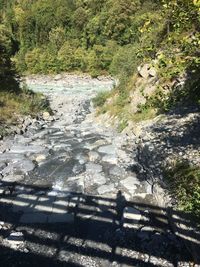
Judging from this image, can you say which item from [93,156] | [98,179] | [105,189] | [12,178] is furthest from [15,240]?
[93,156]

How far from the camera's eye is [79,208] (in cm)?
720

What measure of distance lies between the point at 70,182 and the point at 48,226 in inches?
78.8

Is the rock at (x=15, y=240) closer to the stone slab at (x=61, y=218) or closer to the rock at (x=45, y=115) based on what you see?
the stone slab at (x=61, y=218)

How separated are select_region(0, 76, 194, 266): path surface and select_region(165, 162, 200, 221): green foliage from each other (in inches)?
19.8

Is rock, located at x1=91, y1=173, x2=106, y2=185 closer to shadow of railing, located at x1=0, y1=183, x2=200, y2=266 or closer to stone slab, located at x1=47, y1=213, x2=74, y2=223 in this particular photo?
shadow of railing, located at x1=0, y1=183, x2=200, y2=266

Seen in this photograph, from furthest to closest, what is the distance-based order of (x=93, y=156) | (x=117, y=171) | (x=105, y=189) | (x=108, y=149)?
1. (x=108, y=149)
2. (x=93, y=156)
3. (x=117, y=171)
4. (x=105, y=189)

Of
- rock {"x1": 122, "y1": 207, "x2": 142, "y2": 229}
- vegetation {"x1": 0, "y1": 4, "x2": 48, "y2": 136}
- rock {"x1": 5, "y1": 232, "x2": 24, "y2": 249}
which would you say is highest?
rock {"x1": 5, "y1": 232, "x2": 24, "y2": 249}

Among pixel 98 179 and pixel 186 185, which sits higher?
pixel 186 185

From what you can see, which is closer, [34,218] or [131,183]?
[34,218]

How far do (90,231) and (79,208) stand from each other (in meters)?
0.84

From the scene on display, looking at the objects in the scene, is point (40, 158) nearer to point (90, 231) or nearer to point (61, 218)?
point (61, 218)

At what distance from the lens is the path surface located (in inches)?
225

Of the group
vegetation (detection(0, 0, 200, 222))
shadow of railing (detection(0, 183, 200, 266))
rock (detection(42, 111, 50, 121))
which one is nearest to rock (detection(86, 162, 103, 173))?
shadow of railing (detection(0, 183, 200, 266))

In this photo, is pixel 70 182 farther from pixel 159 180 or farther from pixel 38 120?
pixel 38 120
